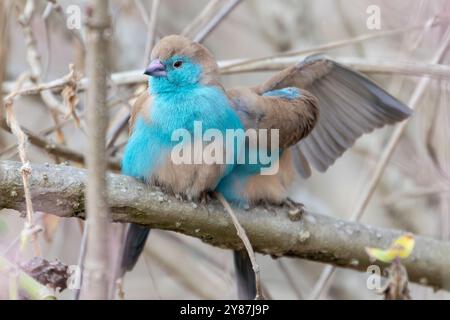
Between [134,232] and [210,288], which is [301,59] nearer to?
[134,232]

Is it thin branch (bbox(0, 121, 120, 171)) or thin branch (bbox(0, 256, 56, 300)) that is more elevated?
thin branch (bbox(0, 121, 120, 171))

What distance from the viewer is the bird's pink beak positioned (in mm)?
2477

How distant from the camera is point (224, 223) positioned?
90.6 inches

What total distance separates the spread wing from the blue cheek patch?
0.09 feet

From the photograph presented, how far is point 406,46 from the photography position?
3414 millimetres

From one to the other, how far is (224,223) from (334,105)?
0.96m

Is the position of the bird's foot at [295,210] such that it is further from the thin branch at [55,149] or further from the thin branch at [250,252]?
the thin branch at [55,149]

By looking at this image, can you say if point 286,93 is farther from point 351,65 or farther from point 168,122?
point 168,122

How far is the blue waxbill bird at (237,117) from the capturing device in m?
2.37

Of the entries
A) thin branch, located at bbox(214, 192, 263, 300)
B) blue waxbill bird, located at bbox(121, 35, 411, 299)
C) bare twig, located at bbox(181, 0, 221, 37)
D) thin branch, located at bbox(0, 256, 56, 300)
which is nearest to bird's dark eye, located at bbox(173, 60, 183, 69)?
blue waxbill bird, located at bbox(121, 35, 411, 299)

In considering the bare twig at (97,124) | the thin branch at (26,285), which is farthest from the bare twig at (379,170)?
the bare twig at (97,124)

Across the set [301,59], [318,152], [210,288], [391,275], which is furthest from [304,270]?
[391,275]

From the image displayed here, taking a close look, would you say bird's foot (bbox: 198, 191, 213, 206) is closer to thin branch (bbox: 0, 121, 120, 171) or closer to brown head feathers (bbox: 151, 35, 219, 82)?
brown head feathers (bbox: 151, 35, 219, 82)

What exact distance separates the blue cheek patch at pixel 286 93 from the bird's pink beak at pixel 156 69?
15.5 inches
